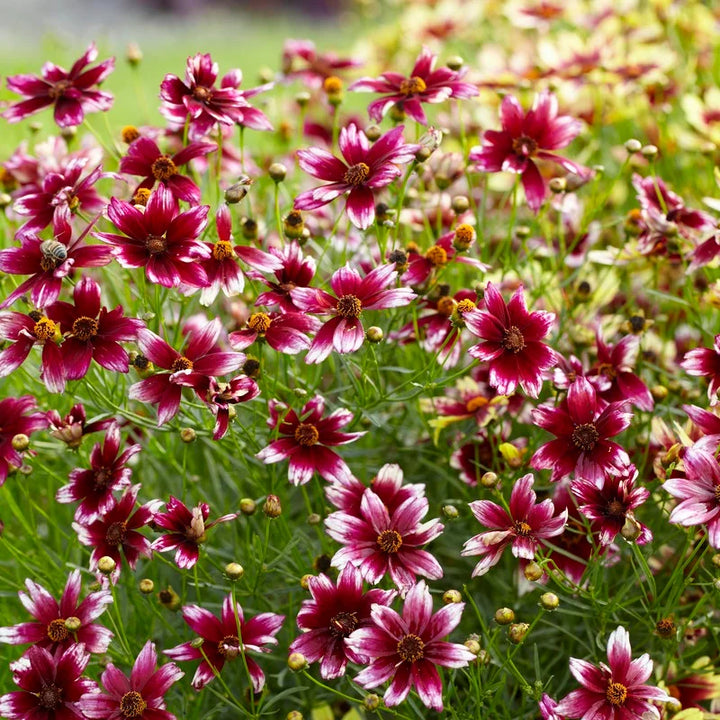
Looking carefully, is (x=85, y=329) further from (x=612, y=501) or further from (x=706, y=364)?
(x=706, y=364)

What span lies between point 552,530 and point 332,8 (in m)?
12.4

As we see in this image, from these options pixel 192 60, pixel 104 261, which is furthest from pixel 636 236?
pixel 104 261

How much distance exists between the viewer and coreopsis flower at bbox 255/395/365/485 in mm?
1574

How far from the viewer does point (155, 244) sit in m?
1.53

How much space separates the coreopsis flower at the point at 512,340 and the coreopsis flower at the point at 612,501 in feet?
0.62

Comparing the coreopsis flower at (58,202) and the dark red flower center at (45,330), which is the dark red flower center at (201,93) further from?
the dark red flower center at (45,330)

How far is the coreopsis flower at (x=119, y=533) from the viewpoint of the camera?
5.10 ft

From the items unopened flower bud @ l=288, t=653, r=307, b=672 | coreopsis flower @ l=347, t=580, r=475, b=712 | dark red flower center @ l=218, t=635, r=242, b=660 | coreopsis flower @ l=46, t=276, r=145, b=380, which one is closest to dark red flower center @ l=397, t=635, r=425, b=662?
coreopsis flower @ l=347, t=580, r=475, b=712

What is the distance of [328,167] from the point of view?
1687 mm

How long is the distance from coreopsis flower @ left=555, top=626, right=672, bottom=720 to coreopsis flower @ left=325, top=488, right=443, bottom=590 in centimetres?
27

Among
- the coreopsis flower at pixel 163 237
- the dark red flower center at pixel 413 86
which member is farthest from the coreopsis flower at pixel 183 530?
the dark red flower center at pixel 413 86

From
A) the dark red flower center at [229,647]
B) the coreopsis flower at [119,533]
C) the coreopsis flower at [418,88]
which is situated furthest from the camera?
the coreopsis flower at [418,88]

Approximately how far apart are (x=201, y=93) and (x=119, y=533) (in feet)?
2.73

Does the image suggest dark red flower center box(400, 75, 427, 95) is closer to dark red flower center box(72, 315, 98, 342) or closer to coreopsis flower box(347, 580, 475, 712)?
dark red flower center box(72, 315, 98, 342)
